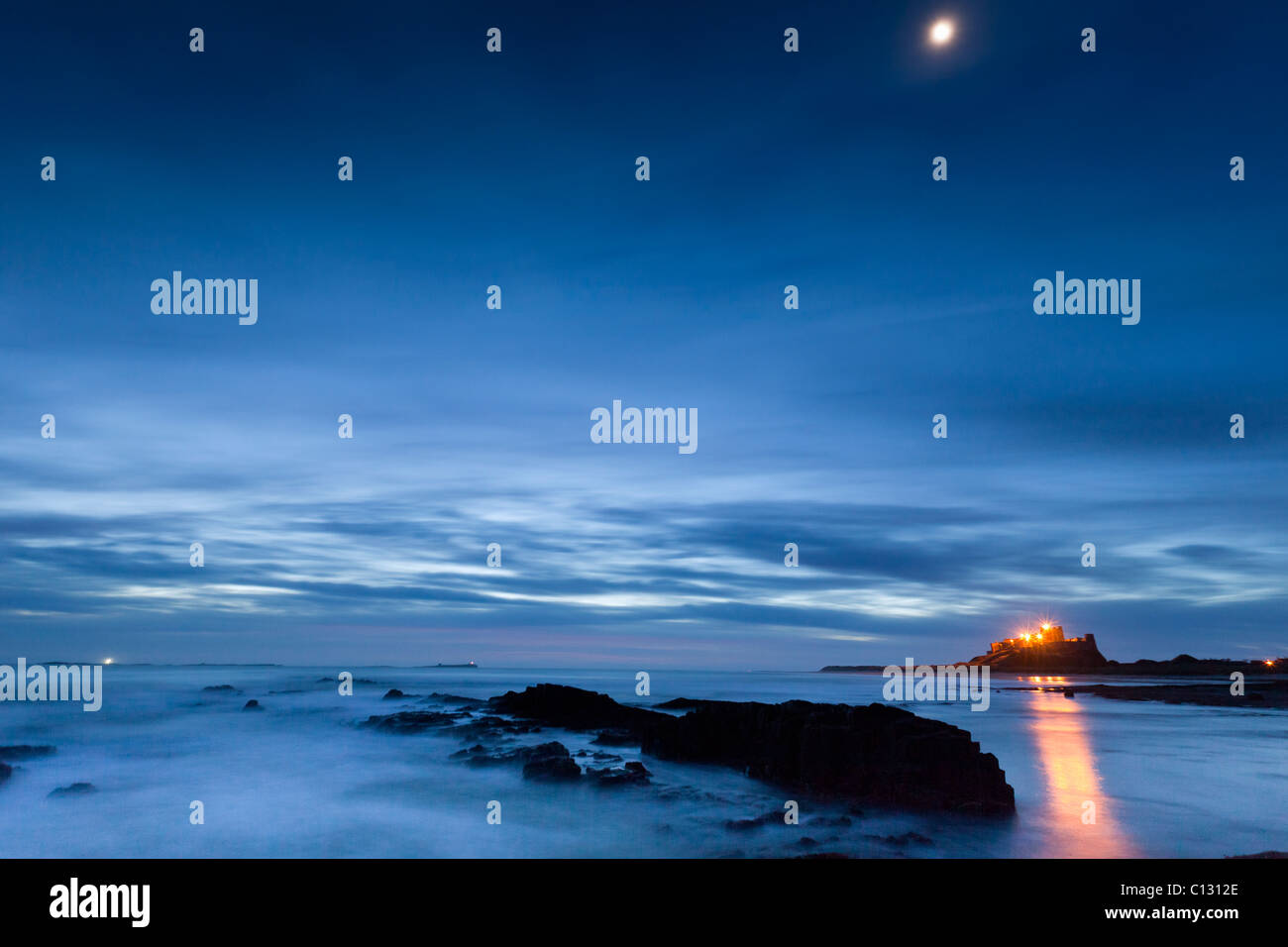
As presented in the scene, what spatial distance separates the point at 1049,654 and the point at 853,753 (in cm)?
15608

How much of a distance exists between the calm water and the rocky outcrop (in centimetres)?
69

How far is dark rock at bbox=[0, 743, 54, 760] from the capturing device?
26934 millimetres

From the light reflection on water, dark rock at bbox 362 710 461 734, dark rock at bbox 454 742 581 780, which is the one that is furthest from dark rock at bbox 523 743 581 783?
dark rock at bbox 362 710 461 734

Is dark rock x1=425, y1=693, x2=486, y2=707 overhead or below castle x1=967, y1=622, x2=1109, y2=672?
overhead

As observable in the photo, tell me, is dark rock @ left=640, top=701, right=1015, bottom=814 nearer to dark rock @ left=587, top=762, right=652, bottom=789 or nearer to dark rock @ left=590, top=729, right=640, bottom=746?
dark rock @ left=587, top=762, right=652, bottom=789

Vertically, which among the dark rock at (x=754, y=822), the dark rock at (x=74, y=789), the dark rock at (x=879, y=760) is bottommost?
the dark rock at (x=74, y=789)

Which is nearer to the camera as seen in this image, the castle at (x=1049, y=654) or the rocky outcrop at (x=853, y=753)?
the rocky outcrop at (x=853, y=753)

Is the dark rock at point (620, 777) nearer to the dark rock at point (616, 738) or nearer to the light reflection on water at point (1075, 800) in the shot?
the dark rock at point (616, 738)

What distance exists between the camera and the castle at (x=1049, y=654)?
5659 inches

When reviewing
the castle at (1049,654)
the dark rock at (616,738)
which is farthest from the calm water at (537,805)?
the castle at (1049,654)

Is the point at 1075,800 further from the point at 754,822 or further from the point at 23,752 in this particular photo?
the point at 23,752

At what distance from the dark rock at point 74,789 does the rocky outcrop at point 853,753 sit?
19474 millimetres
